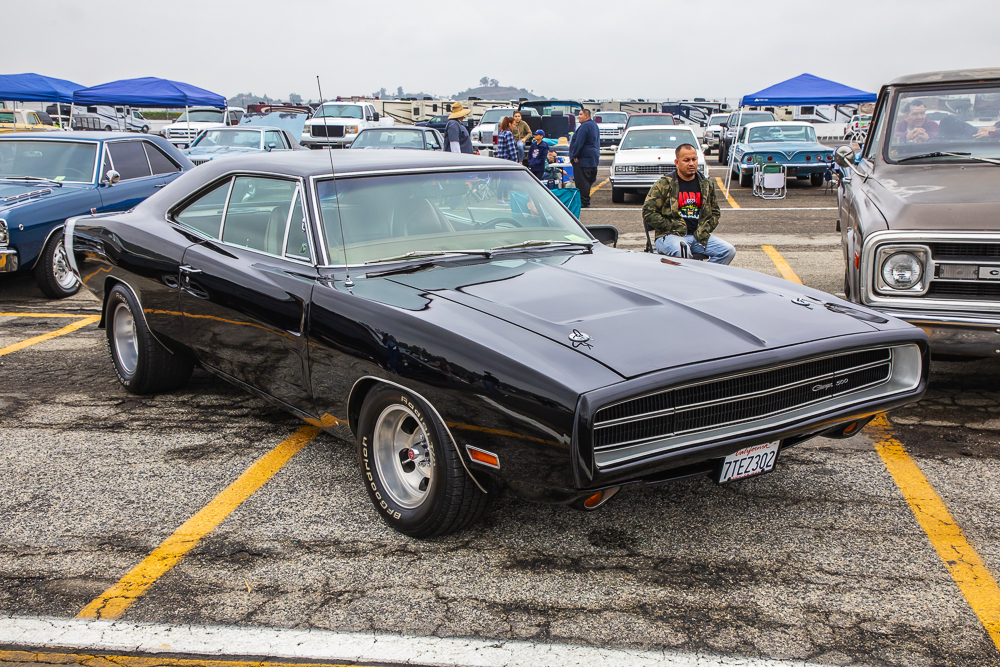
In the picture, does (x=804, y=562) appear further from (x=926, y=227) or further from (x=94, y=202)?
(x=94, y=202)

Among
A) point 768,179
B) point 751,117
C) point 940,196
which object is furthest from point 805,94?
point 940,196

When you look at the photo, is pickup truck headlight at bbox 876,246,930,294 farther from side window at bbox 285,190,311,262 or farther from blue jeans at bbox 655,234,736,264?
side window at bbox 285,190,311,262

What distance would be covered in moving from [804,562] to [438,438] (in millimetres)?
1447

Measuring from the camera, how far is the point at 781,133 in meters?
18.5

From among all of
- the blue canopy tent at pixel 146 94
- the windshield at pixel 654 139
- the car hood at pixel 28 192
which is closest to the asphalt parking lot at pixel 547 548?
the car hood at pixel 28 192

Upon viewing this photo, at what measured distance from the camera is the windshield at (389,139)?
16078 millimetres

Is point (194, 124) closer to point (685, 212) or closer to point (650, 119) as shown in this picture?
point (650, 119)

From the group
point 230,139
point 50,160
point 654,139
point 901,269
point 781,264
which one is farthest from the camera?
point 654,139

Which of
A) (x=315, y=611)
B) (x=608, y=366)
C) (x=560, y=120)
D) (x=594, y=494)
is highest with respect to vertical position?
(x=560, y=120)

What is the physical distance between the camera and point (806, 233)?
1162 centimetres

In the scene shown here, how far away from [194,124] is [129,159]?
1925cm

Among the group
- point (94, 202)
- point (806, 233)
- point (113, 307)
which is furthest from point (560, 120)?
point (113, 307)

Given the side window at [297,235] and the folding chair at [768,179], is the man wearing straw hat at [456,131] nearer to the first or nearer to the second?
the folding chair at [768,179]

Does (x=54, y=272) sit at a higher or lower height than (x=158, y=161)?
lower
